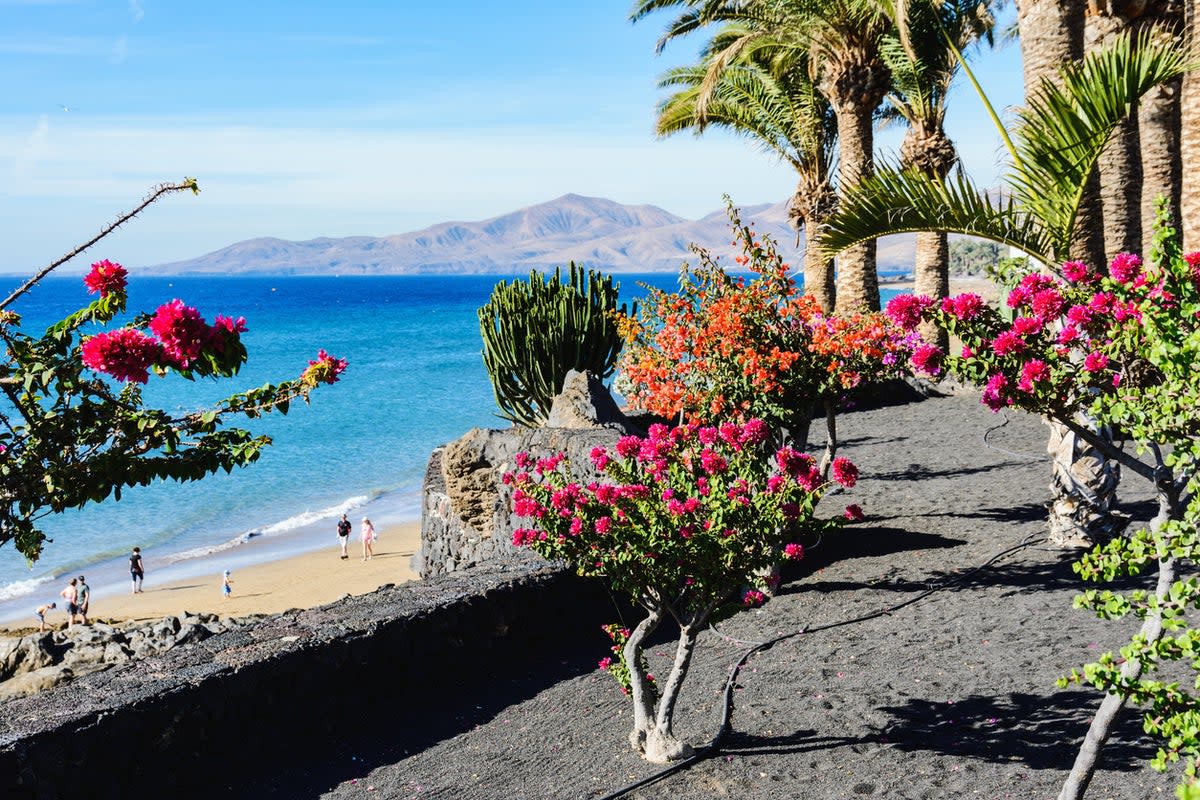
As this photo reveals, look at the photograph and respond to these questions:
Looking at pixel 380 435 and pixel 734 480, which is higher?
pixel 734 480

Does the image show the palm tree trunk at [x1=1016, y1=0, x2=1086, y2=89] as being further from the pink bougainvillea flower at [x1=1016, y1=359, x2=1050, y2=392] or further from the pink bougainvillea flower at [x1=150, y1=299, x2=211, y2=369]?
the pink bougainvillea flower at [x1=150, y1=299, x2=211, y2=369]

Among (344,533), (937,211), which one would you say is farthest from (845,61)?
(344,533)

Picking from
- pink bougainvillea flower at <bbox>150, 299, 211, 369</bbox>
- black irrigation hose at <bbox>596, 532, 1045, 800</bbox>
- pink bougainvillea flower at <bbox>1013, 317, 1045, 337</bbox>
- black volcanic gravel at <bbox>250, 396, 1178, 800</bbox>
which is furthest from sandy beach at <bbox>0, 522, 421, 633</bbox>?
pink bougainvillea flower at <bbox>1013, 317, 1045, 337</bbox>

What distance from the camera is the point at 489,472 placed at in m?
12.9

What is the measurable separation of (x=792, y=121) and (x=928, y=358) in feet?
62.1

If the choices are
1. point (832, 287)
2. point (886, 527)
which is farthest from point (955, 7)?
point (886, 527)

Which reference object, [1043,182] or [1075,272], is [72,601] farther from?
[1075,272]

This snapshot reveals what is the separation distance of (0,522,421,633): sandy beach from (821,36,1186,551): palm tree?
13.8m

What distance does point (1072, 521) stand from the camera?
10328 millimetres

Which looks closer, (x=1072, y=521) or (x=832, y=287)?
(x=1072, y=521)

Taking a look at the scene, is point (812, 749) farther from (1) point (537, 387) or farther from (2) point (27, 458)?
(1) point (537, 387)

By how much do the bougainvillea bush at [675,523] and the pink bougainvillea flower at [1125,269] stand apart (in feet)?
6.12

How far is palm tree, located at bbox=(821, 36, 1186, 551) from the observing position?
272 inches

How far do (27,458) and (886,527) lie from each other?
917 cm
